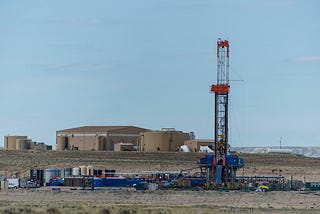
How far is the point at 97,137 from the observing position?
398 feet

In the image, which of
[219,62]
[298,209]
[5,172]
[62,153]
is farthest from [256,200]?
[62,153]

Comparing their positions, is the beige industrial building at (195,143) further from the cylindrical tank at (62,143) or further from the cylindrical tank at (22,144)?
the cylindrical tank at (22,144)

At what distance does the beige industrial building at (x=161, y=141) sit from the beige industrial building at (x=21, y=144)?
14.5 metres

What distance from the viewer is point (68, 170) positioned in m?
82.8

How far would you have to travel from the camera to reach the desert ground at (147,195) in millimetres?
48375

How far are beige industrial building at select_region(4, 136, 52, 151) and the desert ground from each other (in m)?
14.7

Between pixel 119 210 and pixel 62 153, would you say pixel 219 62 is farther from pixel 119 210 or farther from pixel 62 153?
pixel 62 153

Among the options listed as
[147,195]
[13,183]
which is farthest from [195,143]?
[147,195]

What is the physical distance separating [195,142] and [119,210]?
231 ft

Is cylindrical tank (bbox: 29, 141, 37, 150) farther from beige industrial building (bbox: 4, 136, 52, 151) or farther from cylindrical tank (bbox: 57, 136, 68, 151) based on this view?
cylindrical tank (bbox: 57, 136, 68, 151)

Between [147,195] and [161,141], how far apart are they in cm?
5462

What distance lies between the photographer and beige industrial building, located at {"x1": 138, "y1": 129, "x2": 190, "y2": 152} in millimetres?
115438

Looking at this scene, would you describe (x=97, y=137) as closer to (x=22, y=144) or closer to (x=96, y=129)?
(x=96, y=129)

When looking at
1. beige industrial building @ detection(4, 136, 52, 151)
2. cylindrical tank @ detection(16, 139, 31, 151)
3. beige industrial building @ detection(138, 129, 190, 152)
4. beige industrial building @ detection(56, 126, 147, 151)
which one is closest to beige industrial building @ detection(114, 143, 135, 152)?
beige industrial building @ detection(138, 129, 190, 152)
